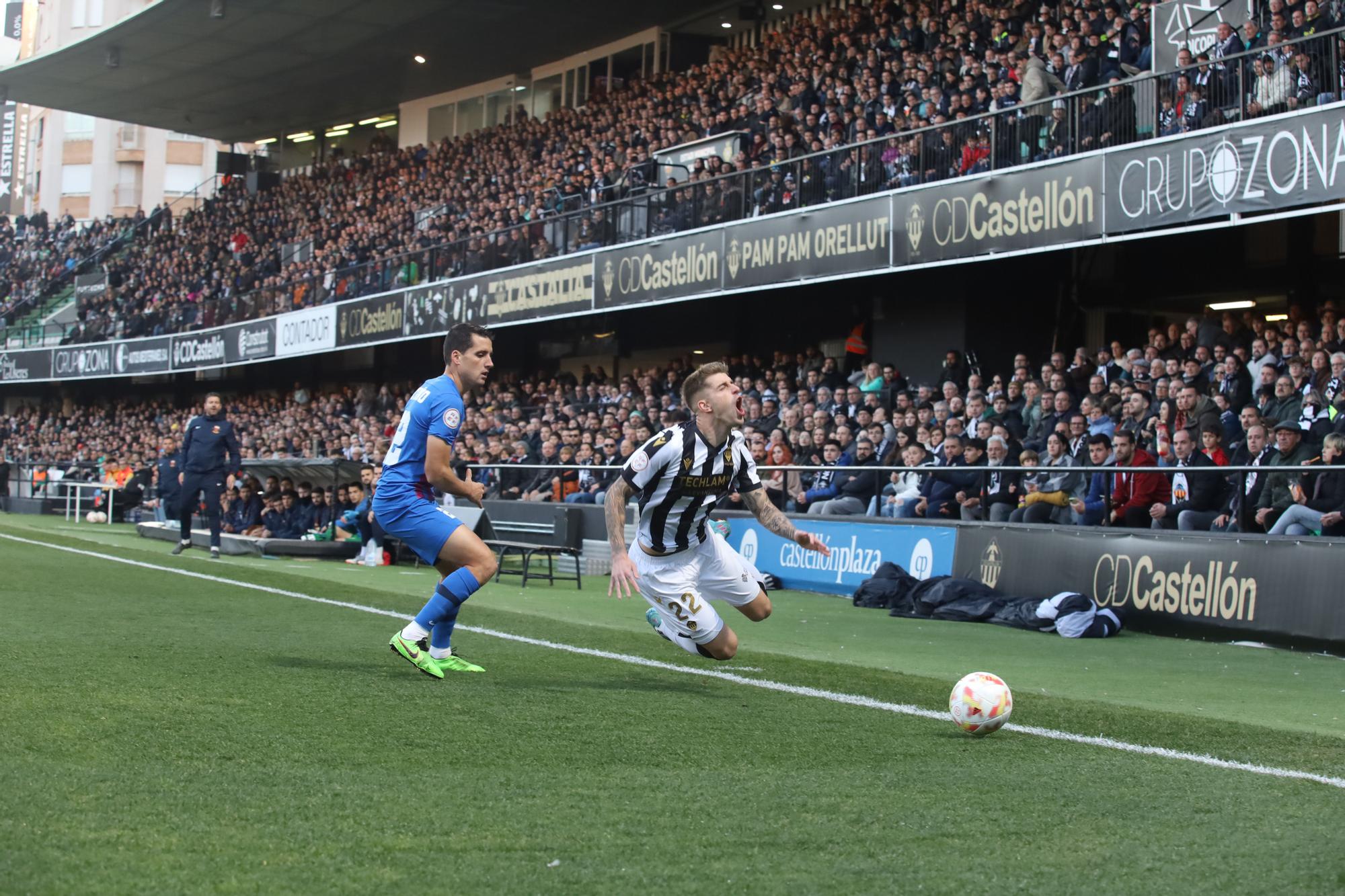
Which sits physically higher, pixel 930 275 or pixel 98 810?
pixel 930 275

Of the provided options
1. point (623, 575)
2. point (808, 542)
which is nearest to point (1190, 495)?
point (808, 542)

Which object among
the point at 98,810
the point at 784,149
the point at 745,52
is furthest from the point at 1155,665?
the point at 745,52

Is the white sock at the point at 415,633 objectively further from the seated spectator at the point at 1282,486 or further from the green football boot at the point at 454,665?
the seated spectator at the point at 1282,486

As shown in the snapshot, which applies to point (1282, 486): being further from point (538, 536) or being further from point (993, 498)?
point (538, 536)

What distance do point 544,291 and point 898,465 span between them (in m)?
11.3

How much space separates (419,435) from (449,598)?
0.92m

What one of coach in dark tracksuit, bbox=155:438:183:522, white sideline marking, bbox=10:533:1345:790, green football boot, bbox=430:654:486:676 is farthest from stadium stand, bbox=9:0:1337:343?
green football boot, bbox=430:654:486:676

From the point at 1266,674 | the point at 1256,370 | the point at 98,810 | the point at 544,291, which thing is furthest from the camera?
the point at 544,291

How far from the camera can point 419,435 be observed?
789 cm

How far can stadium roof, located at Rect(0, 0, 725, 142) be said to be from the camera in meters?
33.8

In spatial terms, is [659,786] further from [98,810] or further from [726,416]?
[726,416]

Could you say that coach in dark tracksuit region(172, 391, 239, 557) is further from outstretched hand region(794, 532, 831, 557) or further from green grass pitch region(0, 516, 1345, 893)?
outstretched hand region(794, 532, 831, 557)

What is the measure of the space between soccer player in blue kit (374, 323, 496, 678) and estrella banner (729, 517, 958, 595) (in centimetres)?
799

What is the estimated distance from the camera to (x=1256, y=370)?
1502 centimetres
